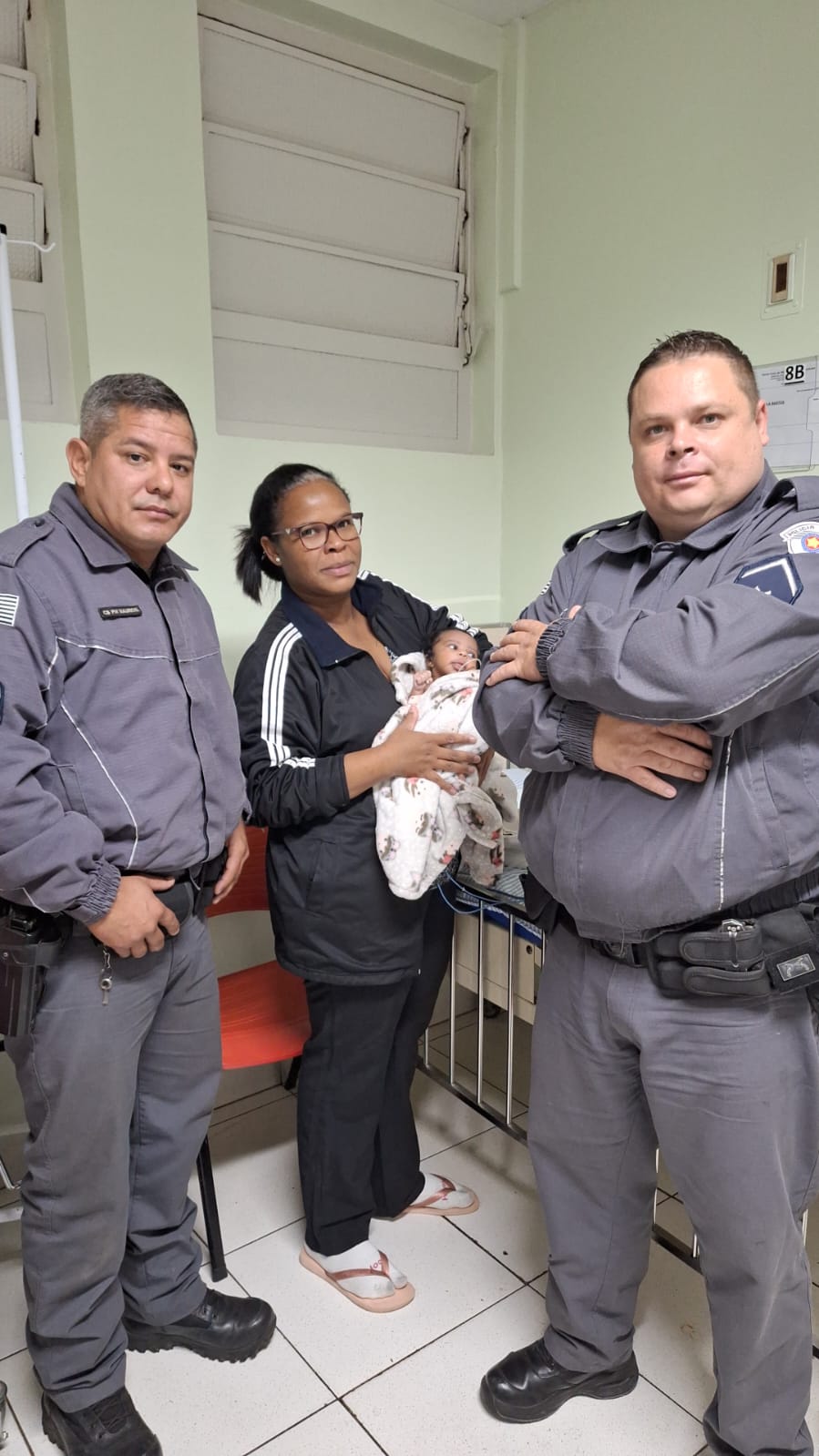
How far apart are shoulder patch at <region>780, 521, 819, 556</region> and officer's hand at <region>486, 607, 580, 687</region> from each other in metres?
0.28

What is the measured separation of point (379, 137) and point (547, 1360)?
3182mm

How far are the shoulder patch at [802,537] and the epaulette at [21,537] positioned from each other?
105 centimetres

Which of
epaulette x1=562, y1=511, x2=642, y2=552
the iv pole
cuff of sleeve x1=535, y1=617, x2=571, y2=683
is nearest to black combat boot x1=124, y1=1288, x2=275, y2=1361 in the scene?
cuff of sleeve x1=535, y1=617, x2=571, y2=683

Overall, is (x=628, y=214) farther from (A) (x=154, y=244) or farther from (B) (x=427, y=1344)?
(B) (x=427, y=1344)

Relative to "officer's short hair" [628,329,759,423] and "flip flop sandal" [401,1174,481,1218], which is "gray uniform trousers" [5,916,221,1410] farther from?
"officer's short hair" [628,329,759,423]

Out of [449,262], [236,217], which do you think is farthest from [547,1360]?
[449,262]

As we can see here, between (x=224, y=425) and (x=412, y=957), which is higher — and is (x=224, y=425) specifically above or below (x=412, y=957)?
above

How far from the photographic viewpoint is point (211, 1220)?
192cm

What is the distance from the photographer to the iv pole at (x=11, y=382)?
6.32ft

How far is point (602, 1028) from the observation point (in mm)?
1394

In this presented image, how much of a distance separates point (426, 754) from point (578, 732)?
1.41 feet

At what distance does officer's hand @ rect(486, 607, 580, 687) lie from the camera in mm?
1330

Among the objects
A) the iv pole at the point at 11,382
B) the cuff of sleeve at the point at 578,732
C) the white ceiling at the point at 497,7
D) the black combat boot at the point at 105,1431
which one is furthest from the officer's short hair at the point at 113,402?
the white ceiling at the point at 497,7

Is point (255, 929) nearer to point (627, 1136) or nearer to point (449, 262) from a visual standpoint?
point (627, 1136)
